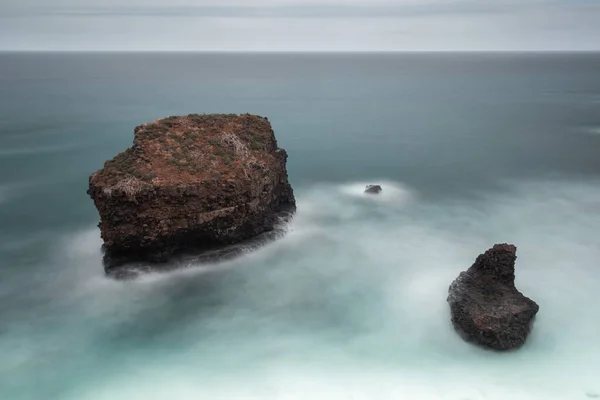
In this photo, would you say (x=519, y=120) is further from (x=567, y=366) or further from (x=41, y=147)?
(x=41, y=147)

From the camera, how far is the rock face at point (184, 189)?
17.5 metres

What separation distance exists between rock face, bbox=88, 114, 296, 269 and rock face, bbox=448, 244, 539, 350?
9.21m

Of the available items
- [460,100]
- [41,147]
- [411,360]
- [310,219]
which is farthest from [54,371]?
[460,100]

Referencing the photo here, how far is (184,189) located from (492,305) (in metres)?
11.9

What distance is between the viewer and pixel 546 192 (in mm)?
29938

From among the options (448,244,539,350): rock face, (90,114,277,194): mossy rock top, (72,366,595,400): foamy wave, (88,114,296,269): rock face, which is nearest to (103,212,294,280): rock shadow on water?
(88,114,296,269): rock face

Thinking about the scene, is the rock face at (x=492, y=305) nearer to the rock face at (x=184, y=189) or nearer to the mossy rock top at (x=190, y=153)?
the rock face at (x=184, y=189)

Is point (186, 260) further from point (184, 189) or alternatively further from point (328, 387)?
point (328, 387)

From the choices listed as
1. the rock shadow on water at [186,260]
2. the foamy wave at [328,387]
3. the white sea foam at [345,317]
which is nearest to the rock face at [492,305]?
the white sea foam at [345,317]

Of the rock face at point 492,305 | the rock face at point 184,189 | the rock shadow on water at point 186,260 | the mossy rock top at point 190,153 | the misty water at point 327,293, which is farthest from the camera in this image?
the rock shadow on water at point 186,260

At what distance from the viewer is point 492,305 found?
1571 centimetres

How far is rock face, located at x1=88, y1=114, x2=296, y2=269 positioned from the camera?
57.5 feet

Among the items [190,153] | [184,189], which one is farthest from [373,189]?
[184,189]

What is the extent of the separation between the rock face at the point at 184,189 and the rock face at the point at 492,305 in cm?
921
